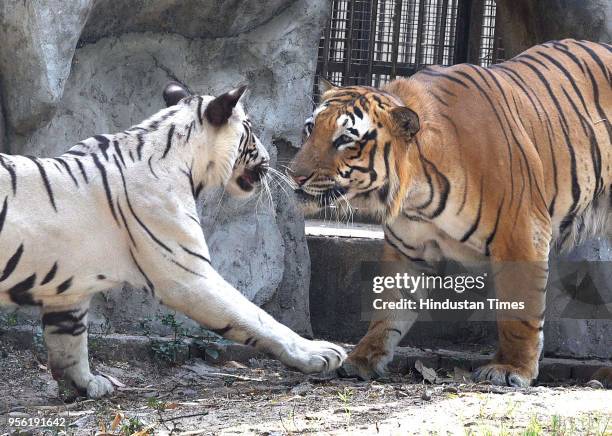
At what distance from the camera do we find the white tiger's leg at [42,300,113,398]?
4504 millimetres

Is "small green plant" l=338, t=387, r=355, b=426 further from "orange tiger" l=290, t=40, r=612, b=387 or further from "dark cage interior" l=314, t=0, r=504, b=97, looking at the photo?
"dark cage interior" l=314, t=0, r=504, b=97

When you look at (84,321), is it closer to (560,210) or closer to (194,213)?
(194,213)

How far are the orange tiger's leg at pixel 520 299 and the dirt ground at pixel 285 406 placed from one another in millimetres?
276

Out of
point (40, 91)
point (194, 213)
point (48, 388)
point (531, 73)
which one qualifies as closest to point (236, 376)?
point (48, 388)

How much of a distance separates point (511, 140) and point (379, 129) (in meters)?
0.71

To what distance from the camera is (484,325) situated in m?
6.89

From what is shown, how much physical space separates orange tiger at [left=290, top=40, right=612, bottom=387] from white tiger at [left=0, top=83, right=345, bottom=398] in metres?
0.64

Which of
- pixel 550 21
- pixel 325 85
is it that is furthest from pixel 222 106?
pixel 550 21

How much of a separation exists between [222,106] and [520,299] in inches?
70.7

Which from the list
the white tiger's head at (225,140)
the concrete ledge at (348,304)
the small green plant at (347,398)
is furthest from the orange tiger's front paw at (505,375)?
the concrete ledge at (348,304)

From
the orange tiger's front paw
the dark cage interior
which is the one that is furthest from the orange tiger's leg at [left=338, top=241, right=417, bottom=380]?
the dark cage interior

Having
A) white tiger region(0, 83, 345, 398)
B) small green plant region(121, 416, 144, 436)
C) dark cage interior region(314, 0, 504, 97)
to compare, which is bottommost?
small green plant region(121, 416, 144, 436)

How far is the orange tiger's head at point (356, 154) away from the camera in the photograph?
191 inches

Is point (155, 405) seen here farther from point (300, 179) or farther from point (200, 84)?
point (200, 84)
